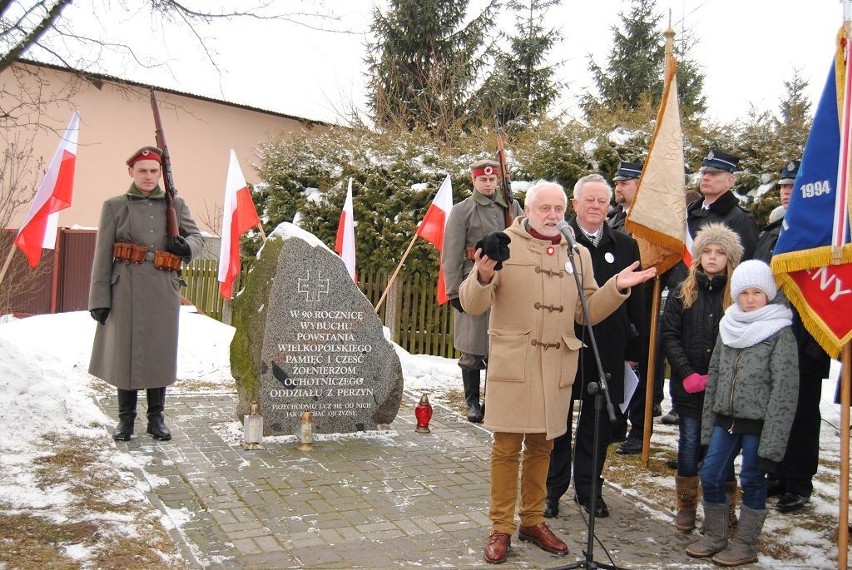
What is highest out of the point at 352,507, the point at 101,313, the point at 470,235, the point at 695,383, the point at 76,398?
the point at 470,235

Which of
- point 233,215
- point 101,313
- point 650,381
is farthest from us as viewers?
point 233,215

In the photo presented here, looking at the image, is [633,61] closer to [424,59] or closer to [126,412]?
[424,59]

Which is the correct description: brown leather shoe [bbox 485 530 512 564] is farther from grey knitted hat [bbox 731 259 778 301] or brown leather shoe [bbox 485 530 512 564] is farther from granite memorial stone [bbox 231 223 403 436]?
granite memorial stone [bbox 231 223 403 436]

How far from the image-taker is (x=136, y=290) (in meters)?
6.18

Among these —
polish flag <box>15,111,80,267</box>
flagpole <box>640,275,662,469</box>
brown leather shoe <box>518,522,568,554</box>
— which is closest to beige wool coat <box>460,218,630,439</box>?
brown leather shoe <box>518,522,568,554</box>

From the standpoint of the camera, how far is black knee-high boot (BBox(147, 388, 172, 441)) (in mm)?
6254

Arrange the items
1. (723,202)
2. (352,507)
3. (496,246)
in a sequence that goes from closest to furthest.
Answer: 1. (496,246)
2. (352,507)
3. (723,202)

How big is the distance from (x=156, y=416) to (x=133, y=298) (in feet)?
3.25

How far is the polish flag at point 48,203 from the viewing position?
7492 millimetres

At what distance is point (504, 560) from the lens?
4055 millimetres

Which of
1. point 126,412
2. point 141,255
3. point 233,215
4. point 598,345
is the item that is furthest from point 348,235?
point 598,345

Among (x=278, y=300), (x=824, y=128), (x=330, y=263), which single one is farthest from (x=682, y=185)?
(x=278, y=300)

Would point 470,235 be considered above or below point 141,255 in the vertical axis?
above

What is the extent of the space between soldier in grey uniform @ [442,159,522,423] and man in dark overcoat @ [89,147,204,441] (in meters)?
2.26
